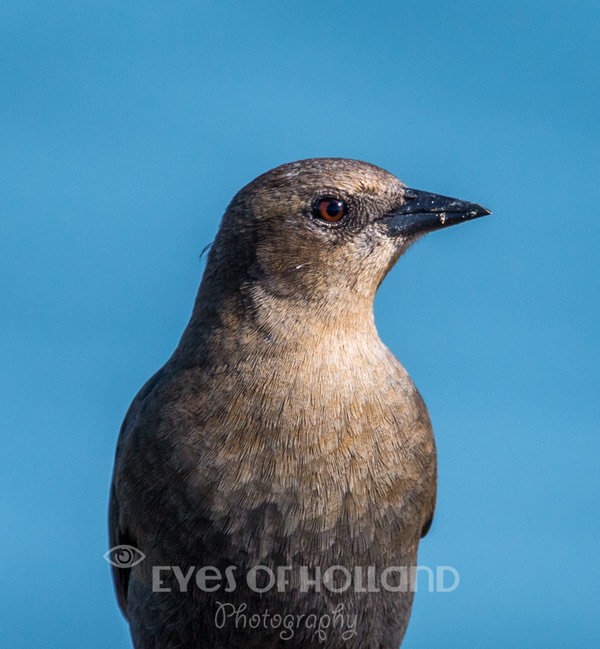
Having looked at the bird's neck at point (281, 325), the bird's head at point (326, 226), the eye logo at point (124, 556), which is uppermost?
the bird's head at point (326, 226)

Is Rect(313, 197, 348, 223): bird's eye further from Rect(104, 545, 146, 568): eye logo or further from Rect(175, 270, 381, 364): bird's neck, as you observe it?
Rect(104, 545, 146, 568): eye logo

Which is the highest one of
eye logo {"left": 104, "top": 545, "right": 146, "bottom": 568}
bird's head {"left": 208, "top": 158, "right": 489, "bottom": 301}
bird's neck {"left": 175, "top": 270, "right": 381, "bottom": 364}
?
bird's head {"left": 208, "top": 158, "right": 489, "bottom": 301}

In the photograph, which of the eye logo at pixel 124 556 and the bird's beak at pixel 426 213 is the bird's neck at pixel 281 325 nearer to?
the bird's beak at pixel 426 213

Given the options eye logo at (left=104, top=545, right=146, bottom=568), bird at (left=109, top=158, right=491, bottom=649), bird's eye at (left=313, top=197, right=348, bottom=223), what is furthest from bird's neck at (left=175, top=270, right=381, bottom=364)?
→ eye logo at (left=104, top=545, right=146, bottom=568)

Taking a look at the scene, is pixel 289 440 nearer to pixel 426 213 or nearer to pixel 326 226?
pixel 326 226

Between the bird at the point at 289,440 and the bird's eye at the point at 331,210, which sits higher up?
the bird's eye at the point at 331,210

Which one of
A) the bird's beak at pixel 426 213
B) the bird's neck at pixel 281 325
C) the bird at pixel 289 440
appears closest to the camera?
the bird at pixel 289 440

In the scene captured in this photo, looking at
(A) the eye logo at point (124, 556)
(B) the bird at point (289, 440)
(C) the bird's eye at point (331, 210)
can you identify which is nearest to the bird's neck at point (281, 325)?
(B) the bird at point (289, 440)

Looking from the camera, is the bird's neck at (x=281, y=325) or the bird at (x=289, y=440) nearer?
the bird at (x=289, y=440)

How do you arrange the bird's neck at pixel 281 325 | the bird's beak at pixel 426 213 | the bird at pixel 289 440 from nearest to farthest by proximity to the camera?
the bird at pixel 289 440
the bird's neck at pixel 281 325
the bird's beak at pixel 426 213
